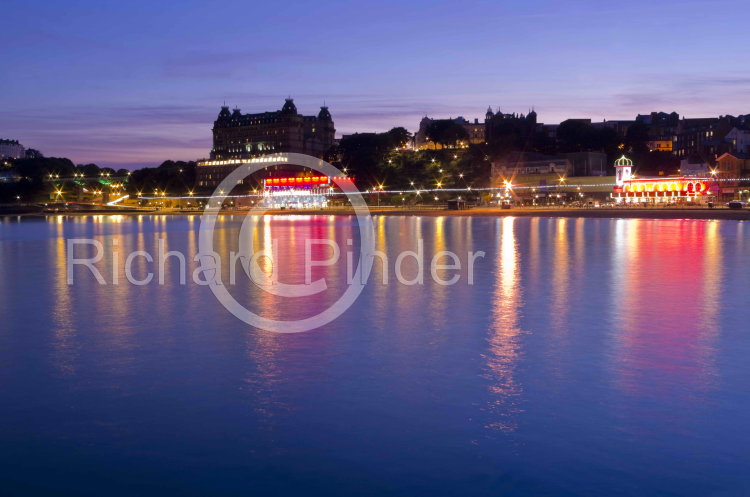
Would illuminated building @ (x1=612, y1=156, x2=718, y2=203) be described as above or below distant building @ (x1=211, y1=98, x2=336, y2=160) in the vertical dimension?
below

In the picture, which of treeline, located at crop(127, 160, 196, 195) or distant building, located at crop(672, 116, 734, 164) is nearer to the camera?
distant building, located at crop(672, 116, 734, 164)

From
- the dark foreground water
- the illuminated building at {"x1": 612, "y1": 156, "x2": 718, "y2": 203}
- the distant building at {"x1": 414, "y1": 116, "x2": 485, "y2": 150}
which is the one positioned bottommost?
the dark foreground water

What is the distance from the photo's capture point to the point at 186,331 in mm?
13430

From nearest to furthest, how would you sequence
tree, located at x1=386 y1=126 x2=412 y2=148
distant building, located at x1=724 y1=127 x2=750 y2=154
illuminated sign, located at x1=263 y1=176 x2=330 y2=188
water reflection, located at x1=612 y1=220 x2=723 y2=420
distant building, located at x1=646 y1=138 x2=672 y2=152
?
water reflection, located at x1=612 y1=220 x2=723 y2=420, distant building, located at x1=724 y1=127 x2=750 y2=154, illuminated sign, located at x1=263 y1=176 x2=330 y2=188, tree, located at x1=386 y1=126 x2=412 y2=148, distant building, located at x1=646 y1=138 x2=672 y2=152

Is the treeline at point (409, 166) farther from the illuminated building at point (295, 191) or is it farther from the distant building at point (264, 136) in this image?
the distant building at point (264, 136)

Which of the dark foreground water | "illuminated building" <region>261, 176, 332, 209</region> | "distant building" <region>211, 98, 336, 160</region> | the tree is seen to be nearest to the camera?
the dark foreground water

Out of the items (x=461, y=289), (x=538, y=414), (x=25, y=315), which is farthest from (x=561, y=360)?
(x=25, y=315)

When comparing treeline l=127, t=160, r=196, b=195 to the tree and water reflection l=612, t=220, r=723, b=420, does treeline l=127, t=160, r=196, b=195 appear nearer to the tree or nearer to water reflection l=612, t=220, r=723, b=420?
the tree

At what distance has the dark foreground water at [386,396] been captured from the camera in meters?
6.79

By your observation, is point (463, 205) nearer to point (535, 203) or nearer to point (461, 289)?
point (535, 203)

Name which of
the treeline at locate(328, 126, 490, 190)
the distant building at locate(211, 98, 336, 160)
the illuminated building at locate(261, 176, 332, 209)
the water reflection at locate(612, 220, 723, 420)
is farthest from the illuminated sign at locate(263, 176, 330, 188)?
the water reflection at locate(612, 220, 723, 420)

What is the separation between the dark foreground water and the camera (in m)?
6.79

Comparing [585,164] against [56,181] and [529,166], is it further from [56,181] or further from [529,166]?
[56,181]

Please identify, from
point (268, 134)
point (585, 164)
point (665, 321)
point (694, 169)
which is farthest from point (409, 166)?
point (665, 321)
